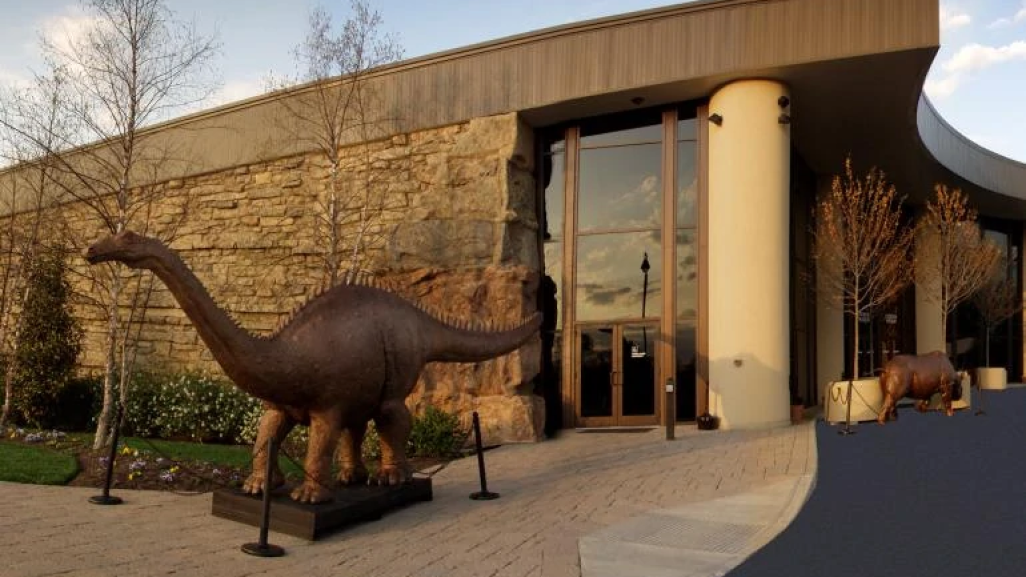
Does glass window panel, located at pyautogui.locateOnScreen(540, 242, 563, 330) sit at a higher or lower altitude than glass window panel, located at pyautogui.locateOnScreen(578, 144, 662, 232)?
lower

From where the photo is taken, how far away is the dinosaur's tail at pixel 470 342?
24.8ft

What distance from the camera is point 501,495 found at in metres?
7.83

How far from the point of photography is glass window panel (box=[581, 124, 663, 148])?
47.2 feet

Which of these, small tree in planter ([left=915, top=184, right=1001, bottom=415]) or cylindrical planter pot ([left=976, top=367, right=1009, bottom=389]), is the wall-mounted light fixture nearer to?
small tree in planter ([left=915, top=184, right=1001, bottom=415])

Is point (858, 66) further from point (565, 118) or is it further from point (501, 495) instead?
point (501, 495)

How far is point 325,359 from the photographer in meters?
6.25

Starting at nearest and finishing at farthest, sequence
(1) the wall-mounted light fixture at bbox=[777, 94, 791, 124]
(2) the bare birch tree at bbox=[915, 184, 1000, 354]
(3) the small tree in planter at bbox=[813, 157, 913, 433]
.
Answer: (1) the wall-mounted light fixture at bbox=[777, 94, 791, 124] < (3) the small tree in planter at bbox=[813, 157, 913, 433] < (2) the bare birch tree at bbox=[915, 184, 1000, 354]

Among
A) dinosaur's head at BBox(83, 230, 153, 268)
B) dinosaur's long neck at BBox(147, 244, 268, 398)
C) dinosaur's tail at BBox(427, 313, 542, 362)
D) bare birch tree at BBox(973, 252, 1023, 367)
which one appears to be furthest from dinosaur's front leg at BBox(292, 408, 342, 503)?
bare birch tree at BBox(973, 252, 1023, 367)

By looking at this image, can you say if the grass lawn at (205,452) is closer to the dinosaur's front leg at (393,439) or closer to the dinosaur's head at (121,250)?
the dinosaur's front leg at (393,439)

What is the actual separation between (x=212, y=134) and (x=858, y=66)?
1335cm

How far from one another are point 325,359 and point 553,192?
9.30 m

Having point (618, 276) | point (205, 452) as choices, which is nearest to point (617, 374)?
point (618, 276)

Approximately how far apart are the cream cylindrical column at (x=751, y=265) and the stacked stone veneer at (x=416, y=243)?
3.31 metres

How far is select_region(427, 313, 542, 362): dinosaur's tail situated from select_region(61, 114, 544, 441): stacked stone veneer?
331 centimetres
